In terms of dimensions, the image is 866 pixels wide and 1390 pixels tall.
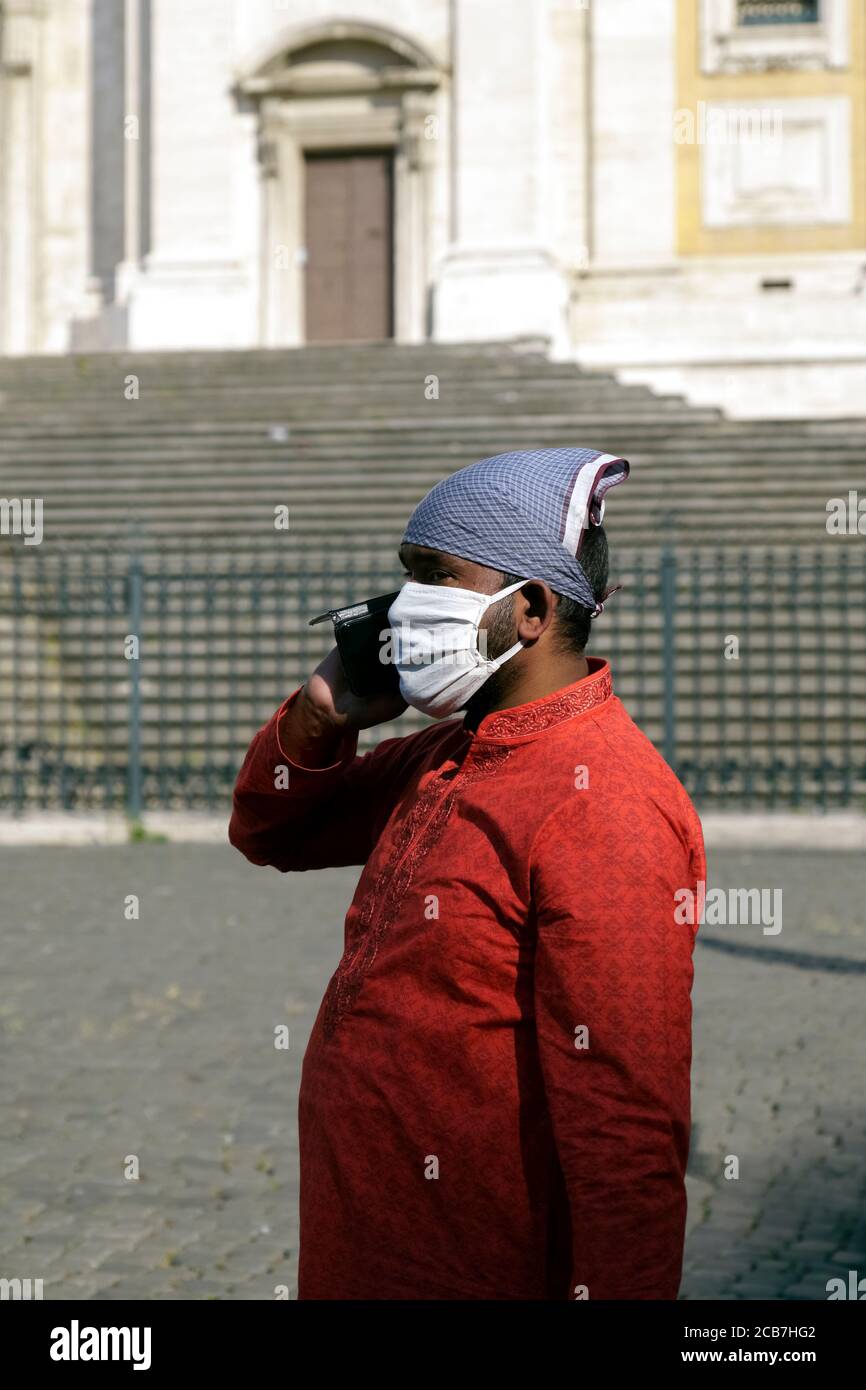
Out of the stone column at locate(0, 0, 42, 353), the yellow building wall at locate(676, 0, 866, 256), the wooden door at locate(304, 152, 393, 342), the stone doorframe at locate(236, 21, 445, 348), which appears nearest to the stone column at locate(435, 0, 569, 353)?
the stone doorframe at locate(236, 21, 445, 348)

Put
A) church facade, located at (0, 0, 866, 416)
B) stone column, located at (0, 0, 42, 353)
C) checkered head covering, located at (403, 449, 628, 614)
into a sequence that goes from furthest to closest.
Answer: stone column, located at (0, 0, 42, 353), church facade, located at (0, 0, 866, 416), checkered head covering, located at (403, 449, 628, 614)

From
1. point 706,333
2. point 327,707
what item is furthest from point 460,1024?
point 706,333

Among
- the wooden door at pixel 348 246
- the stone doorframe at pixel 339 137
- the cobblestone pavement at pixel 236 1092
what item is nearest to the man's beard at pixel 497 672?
the cobblestone pavement at pixel 236 1092

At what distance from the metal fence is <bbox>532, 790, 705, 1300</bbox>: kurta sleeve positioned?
9.41 m

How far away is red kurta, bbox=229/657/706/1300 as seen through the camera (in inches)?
73.0

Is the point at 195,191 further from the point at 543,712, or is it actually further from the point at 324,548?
the point at 543,712

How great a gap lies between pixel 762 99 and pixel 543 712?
22004 mm

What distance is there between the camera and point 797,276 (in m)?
21.9

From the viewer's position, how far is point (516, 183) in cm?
2197

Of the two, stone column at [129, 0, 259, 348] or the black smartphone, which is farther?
stone column at [129, 0, 259, 348]

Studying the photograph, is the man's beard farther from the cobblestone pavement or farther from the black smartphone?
the cobblestone pavement

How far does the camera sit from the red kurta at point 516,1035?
1855mm

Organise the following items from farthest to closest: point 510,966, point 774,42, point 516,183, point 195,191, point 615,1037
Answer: point 195,191, point 774,42, point 516,183, point 510,966, point 615,1037

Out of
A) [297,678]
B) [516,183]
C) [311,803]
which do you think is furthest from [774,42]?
[311,803]
